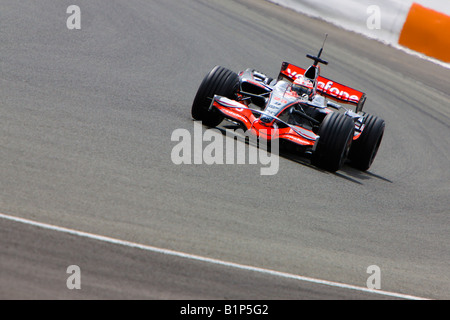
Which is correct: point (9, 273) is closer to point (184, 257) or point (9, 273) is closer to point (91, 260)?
point (91, 260)

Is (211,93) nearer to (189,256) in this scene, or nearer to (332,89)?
(332,89)

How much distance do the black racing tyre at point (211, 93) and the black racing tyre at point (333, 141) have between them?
4.78 feet

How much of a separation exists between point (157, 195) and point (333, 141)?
3.25 meters

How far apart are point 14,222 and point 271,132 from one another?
4.60 m

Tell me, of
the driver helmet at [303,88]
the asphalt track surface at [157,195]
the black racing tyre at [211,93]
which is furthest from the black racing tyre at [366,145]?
the black racing tyre at [211,93]

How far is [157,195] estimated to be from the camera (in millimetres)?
6719

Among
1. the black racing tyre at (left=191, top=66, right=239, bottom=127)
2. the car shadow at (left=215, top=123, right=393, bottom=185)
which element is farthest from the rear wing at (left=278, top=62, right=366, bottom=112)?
the black racing tyre at (left=191, top=66, right=239, bottom=127)

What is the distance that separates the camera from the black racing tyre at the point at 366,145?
34.0ft

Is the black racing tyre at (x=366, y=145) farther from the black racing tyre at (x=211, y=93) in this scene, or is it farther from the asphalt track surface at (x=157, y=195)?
the black racing tyre at (x=211, y=93)

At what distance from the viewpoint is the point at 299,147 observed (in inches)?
366

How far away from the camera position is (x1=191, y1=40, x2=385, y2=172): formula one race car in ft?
30.3

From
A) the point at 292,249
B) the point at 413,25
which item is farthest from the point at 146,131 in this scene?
the point at 413,25

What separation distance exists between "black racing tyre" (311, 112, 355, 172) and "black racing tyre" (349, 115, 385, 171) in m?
1.08

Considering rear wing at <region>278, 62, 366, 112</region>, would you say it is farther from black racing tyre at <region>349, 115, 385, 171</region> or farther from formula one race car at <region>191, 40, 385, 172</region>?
black racing tyre at <region>349, 115, 385, 171</region>
